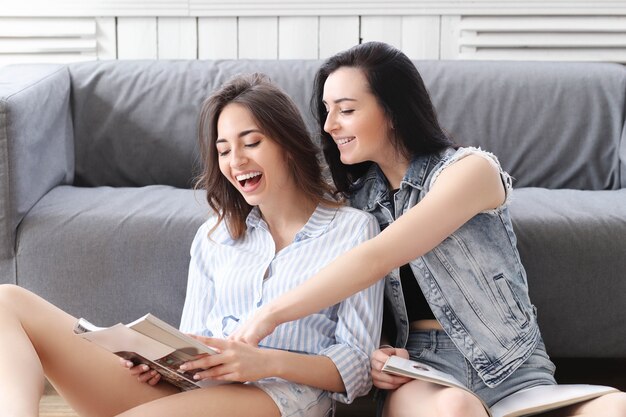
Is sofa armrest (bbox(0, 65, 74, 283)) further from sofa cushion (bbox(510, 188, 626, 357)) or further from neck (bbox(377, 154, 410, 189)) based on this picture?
sofa cushion (bbox(510, 188, 626, 357))

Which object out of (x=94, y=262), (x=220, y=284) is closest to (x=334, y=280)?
(x=220, y=284)

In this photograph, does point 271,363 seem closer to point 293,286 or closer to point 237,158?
point 293,286

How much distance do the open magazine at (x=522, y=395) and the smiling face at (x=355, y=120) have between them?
16.2 inches

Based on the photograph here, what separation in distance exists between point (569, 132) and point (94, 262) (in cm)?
135

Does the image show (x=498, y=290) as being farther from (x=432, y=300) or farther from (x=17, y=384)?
(x=17, y=384)

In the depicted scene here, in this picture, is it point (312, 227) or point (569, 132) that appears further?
point (569, 132)

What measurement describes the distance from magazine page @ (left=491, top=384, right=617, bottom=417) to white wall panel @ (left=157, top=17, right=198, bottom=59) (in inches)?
71.3

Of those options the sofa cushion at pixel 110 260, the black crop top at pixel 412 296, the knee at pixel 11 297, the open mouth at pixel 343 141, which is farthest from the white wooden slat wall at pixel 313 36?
the knee at pixel 11 297

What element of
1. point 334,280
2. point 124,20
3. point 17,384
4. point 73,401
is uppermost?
point 124,20

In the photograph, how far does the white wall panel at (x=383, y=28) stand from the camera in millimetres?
2930

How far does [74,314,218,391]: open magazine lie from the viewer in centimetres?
132

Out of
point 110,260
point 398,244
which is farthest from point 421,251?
point 110,260

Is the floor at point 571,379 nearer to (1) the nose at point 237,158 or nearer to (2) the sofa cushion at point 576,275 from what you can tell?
(2) the sofa cushion at point 576,275

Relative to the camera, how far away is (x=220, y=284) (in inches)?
67.3
